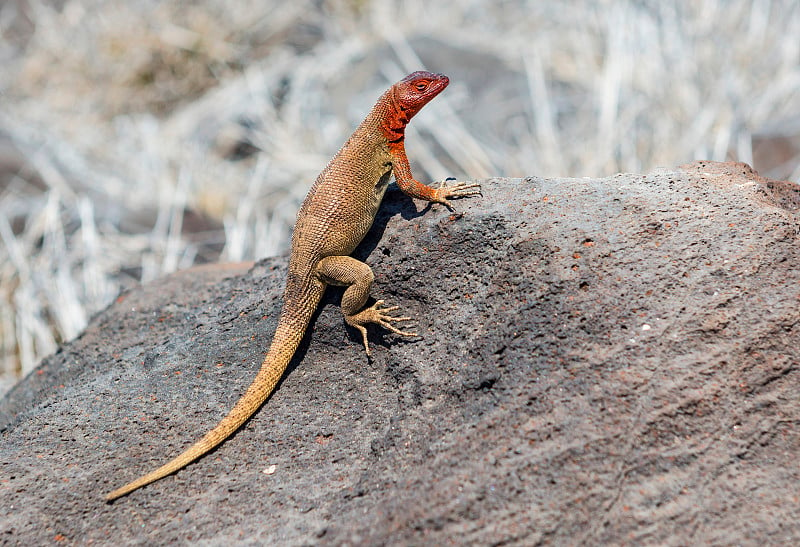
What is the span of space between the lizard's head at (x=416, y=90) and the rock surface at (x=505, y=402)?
71 centimetres

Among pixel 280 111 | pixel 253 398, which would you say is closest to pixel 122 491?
pixel 253 398

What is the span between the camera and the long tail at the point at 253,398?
3.12 metres

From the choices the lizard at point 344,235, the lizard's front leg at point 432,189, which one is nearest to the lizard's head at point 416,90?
the lizard at point 344,235

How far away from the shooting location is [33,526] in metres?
2.97

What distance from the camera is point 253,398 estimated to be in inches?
133

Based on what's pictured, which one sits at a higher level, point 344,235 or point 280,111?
point 344,235

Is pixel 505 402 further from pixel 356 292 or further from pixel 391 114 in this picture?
pixel 391 114

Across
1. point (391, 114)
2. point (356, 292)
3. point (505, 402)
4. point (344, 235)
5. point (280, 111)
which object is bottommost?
point (280, 111)

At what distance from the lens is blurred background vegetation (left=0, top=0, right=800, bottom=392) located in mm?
6828

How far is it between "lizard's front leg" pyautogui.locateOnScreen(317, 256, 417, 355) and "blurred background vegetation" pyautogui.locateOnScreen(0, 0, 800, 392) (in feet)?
11.1

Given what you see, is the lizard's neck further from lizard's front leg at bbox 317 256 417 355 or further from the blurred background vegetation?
the blurred background vegetation

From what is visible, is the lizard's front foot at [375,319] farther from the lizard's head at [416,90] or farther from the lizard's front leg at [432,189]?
the lizard's head at [416,90]

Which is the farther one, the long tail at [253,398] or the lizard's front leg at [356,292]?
the lizard's front leg at [356,292]

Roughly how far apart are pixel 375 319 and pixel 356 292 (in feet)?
0.62
